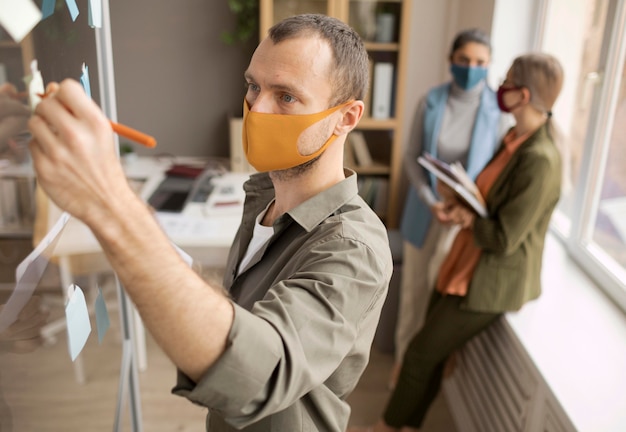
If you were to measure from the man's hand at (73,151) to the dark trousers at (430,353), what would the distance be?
1.73 meters

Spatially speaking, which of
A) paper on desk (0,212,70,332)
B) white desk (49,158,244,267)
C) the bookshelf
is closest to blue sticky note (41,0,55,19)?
paper on desk (0,212,70,332)

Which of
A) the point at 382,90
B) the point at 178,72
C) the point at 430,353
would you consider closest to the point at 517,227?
the point at 430,353

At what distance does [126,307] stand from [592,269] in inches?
70.6

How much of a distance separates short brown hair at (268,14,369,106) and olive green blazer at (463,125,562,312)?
0.99m

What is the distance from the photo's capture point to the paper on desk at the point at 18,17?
60cm

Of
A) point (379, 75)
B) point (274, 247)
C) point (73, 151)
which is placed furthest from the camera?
point (379, 75)

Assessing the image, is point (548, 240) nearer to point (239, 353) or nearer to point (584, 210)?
point (584, 210)

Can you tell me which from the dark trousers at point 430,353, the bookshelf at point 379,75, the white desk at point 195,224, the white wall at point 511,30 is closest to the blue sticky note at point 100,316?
the white desk at point 195,224

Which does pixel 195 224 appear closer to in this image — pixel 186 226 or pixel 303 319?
pixel 186 226

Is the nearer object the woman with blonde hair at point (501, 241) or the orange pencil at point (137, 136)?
the orange pencil at point (137, 136)

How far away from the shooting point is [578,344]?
1966 millimetres

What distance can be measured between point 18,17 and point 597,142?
223 cm

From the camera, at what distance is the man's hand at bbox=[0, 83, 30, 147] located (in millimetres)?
623

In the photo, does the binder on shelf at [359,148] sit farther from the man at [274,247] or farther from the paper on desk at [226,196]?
the man at [274,247]
